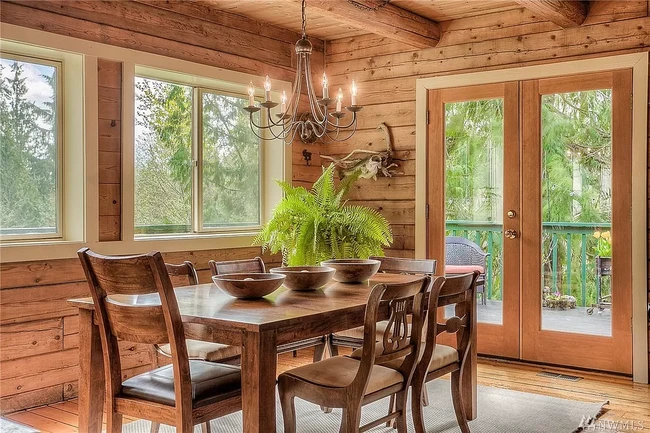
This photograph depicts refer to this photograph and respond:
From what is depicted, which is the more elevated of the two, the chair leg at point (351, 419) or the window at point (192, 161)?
the window at point (192, 161)

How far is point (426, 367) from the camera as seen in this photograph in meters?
2.87

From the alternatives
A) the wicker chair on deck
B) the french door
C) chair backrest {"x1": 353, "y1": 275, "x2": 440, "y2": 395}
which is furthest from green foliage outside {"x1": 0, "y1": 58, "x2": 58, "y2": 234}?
the wicker chair on deck

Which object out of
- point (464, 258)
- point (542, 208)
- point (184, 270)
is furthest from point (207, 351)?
point (542, 208)

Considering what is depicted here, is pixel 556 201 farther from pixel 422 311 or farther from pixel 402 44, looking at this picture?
pixel 422 311

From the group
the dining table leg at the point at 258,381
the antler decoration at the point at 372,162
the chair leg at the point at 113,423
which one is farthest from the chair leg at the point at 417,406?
the antler decoration at the point at 372,162

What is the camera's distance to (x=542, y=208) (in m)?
4.56

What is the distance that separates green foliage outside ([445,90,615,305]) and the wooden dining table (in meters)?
2.03

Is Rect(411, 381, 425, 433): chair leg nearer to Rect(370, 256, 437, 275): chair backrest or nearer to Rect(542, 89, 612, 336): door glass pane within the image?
Rect(370, 256, 437, 275): chair backrest

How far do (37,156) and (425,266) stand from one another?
223 cm

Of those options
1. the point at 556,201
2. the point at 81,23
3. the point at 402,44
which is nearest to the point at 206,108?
the point at 81,23

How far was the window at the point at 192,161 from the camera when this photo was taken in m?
4.31

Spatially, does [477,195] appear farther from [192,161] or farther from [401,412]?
[401,412]

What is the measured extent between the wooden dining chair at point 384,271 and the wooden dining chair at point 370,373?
59 cm

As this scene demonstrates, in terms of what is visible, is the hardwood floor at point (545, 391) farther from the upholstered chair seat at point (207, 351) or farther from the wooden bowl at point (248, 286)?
the wooden bowl at point (248, 286)
